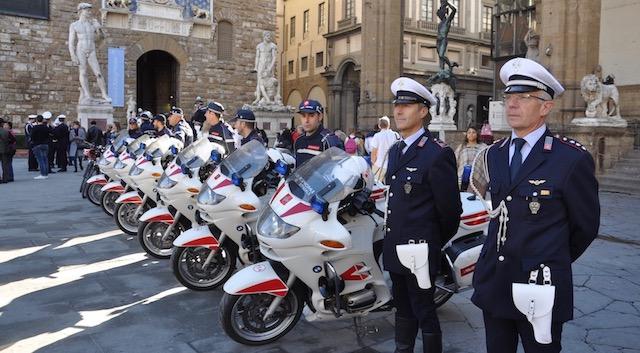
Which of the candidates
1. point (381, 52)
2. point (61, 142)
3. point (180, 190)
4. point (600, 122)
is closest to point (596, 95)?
point (600, 122)

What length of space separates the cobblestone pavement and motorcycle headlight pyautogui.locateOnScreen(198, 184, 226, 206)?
885 mm

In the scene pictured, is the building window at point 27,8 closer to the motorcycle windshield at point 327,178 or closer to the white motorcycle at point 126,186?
the white motorcycle at point 126,186

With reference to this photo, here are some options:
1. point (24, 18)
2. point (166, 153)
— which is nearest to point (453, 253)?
point (166, 153)

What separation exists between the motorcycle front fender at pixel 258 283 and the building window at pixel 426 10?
3322 centimetres

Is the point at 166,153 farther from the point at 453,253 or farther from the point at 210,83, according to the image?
the point at 210,83

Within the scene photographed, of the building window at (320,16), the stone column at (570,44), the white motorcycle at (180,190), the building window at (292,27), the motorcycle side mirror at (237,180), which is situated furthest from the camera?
the building window at (292,27)

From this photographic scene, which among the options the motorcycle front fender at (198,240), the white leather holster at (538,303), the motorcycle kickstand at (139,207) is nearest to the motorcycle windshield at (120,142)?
the motorcycle kickstand at (139,207)

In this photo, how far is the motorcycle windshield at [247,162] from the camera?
497 centimetres

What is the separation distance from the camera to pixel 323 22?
3822 cm

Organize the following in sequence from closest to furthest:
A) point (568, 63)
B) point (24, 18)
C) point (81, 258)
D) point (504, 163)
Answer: point (504, 163) → point (81, 258) → point (568, 63) → point (24, 18)

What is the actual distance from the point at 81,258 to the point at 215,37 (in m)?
24.8

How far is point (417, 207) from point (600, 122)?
1107 centimetres

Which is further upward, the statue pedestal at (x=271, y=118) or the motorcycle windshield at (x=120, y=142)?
the statue pedestal at (x=271, y=118)

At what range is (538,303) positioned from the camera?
7.45 ft
